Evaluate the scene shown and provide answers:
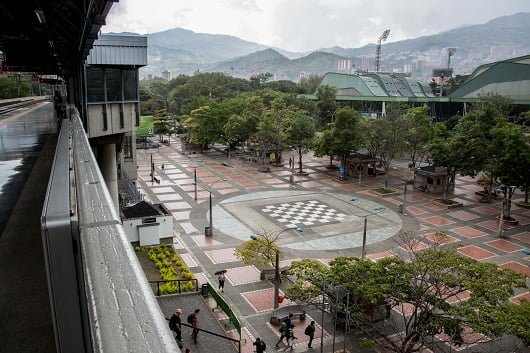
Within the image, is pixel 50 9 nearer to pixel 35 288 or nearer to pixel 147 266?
pixel 35 288

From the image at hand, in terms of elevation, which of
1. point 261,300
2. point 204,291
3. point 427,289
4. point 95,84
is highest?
point 95,84

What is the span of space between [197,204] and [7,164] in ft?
65.4

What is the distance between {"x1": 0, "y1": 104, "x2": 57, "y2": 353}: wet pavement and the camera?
260 centimetres

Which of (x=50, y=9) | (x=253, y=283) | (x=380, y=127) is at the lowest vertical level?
(x=253, y=283)

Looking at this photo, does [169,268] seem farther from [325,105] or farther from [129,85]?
[325,105]

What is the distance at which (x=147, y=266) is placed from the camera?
15.7 m

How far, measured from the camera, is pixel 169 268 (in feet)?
50.6

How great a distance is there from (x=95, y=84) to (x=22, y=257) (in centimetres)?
1227

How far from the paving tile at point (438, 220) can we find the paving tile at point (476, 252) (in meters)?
3.17

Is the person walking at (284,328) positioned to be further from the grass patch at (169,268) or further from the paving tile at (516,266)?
the paving tile at (516,266)

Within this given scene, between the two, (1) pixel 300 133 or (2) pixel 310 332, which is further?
(1) pixel 300 133

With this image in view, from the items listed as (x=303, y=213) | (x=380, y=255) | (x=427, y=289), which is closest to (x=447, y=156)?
(x=303, y=213)

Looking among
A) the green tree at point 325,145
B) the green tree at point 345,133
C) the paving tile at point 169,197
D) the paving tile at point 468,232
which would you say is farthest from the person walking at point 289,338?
the green tree at point 325,145

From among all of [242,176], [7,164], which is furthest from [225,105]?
[7,164]
